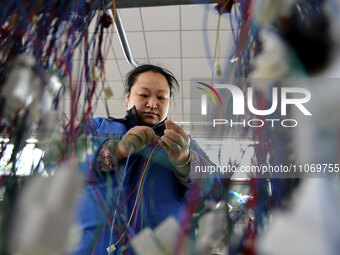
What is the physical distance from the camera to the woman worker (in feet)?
1.65

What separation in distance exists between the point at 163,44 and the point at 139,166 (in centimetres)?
173

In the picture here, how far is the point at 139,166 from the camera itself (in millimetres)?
710

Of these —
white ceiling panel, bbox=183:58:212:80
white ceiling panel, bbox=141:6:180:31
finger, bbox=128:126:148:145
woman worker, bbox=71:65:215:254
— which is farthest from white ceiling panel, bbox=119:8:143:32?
finger, bbox=128:126:148:145

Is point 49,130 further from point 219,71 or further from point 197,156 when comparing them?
point 197,156

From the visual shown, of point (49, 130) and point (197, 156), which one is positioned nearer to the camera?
point (49, 130)

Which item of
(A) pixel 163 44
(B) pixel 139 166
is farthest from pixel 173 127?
(A) pixel 163 44

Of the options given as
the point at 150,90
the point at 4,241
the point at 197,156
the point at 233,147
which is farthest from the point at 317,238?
the point at 150,90

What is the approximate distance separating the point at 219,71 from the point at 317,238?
20 cm

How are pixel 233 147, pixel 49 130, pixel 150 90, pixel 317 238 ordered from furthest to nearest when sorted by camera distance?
1. pixel 150 90
2. pixel 233 147
3. pixel 49 130
4. pixel 317 238

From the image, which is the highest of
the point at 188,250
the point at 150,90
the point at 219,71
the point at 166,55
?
the point at 166,55

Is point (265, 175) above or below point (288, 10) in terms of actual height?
below

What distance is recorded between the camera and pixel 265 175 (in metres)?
0.32

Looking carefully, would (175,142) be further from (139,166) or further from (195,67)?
(195,67)

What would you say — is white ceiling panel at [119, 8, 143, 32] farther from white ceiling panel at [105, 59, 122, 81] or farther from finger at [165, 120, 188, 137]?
finger at [165, 120, 188, 137]
